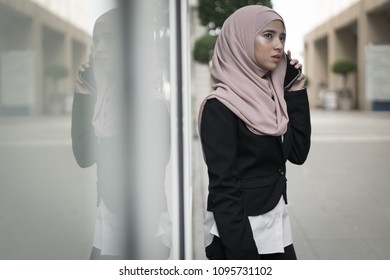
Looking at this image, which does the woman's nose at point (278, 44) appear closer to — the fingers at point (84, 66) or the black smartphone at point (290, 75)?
the black smartphone at point (290, 75)

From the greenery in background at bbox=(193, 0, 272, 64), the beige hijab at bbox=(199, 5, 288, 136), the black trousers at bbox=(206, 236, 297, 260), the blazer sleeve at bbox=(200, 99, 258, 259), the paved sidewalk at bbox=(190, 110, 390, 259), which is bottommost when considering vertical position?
the paved sidewalk at bbox=(190, 110, 390, 259)

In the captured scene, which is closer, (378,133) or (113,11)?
(113,11)

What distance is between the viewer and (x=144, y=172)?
1938 mm

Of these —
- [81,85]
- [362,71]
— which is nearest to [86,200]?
[81,85]

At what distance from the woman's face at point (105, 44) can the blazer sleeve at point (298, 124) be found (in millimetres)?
Answer: 628

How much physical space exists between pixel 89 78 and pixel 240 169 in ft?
2.12

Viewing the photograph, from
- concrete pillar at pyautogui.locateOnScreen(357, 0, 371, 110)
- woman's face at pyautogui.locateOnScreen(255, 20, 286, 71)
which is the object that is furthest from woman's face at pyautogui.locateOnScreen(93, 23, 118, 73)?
concrete pillar at pyautogui.locateOnScreen(357, 0, 371, 110)

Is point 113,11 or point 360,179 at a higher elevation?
point 113,11

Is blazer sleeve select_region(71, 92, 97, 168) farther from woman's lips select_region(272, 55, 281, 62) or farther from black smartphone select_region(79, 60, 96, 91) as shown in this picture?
woman's lips select_region(272, 55, 281, 62)

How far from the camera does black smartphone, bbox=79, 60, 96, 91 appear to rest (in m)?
1.88

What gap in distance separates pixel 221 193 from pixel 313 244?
2.46m

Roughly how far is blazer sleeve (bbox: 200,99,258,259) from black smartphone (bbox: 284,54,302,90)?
23 cm
